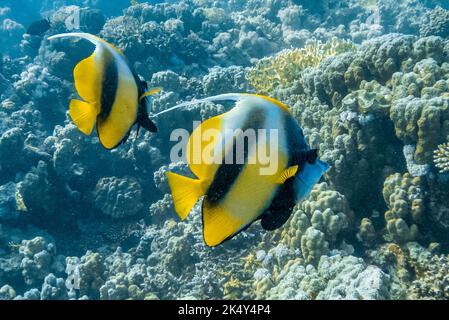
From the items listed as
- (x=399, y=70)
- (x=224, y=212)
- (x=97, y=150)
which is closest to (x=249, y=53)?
(x=97, y=150)

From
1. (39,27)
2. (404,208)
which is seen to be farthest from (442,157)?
(39,27)

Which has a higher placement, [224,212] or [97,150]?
[224,212]

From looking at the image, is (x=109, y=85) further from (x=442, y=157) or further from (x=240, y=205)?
(x=442, y=157)

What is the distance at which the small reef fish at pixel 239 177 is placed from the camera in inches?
46.4

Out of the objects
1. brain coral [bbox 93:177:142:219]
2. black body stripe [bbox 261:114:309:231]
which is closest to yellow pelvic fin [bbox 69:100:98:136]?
black body stripe [bbox 261:114:309:231]

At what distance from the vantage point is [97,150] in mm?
7602

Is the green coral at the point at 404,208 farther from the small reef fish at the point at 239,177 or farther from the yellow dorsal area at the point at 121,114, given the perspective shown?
the yellow dorsal area at the point at 121,114

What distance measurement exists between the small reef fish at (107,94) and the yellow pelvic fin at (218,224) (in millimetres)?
797

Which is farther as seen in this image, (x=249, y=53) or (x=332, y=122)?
(x=249, y=53)

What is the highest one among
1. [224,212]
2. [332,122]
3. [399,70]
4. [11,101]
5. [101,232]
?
[224,212]

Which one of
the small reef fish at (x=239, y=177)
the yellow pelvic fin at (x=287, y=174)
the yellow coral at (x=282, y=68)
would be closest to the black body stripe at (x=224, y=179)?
the small reef fish at (x=239, y=177)

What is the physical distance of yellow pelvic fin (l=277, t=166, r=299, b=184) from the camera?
1.21 meters
